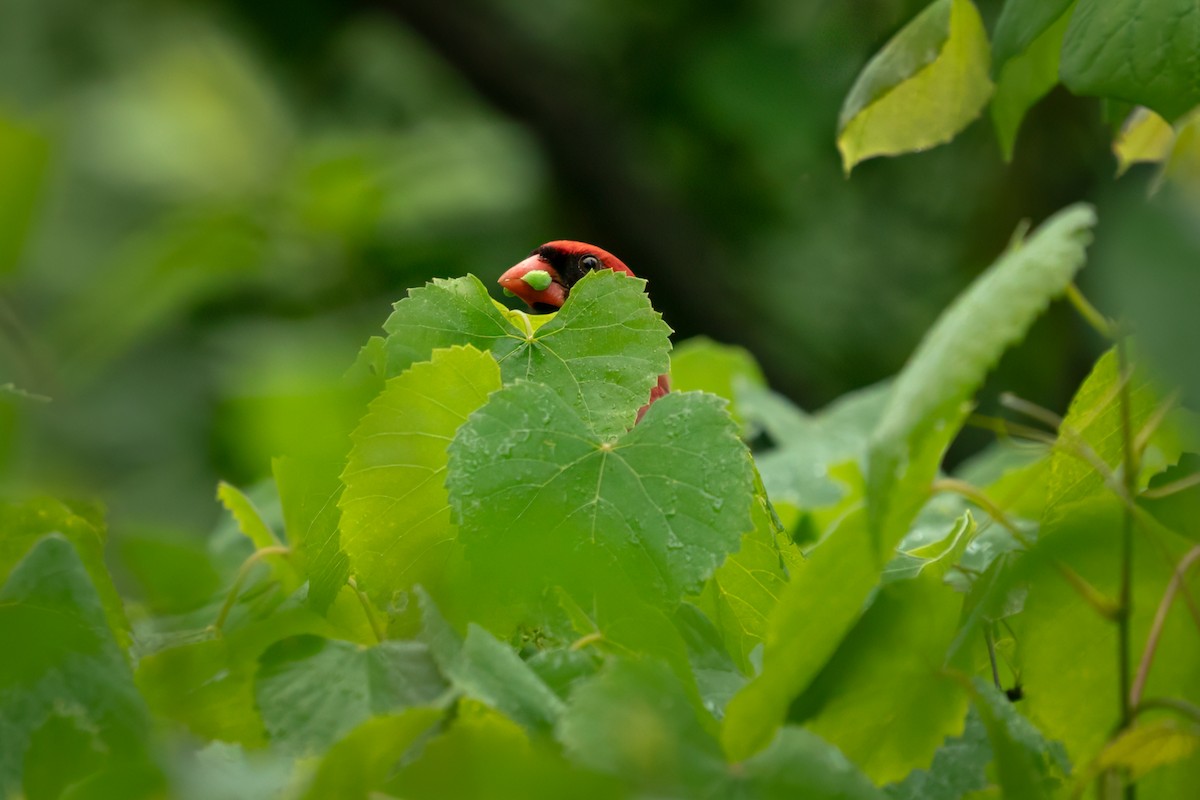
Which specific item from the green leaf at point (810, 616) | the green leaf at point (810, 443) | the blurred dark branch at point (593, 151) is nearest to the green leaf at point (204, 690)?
the green leaf at point (810, 616)

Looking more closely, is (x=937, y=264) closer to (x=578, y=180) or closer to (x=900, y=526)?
(x=578, y=180)

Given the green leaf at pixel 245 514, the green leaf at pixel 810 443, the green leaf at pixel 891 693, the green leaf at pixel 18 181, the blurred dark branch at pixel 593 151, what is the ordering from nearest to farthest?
the green leaf at pixel 18 181 → the green leaf at pixel 891 693 → the green leaf at pixel 245 514 → the green leaf at pixel 810 443 → the blurred dark branch at pixel 593 151

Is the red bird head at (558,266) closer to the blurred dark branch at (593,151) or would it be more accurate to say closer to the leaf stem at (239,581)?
the leaf stem at (239,581)

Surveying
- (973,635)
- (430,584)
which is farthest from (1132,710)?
(430,584)

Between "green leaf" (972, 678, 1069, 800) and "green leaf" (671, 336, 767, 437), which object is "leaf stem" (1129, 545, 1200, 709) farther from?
"green leaf" (671, 336, 767, 437)

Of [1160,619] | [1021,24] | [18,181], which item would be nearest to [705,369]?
[1021,24]

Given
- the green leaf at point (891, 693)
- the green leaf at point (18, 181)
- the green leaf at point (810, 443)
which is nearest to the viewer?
the green leaf at point (18, 181)

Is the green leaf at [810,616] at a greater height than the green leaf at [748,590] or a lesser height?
greater
